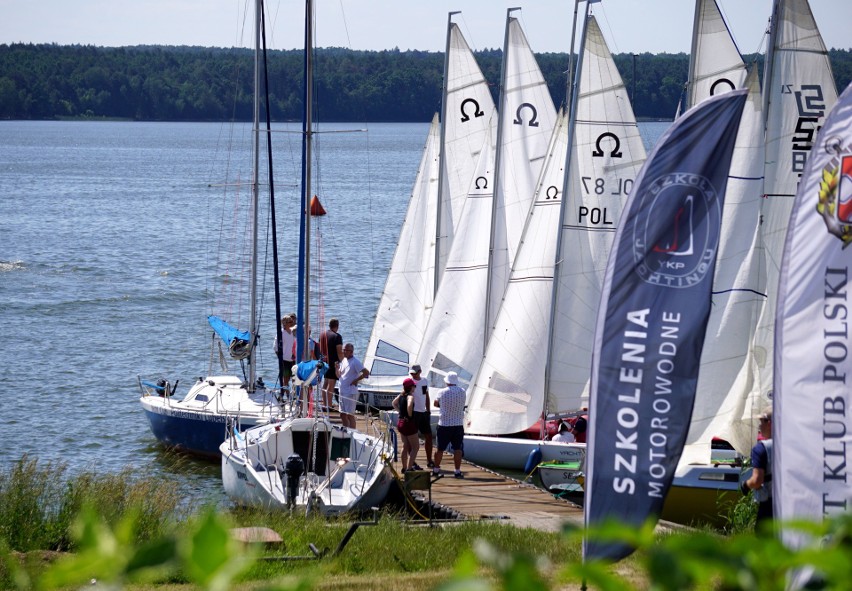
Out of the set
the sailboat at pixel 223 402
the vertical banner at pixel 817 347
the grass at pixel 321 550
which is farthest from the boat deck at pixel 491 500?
the vertical banner at pixel 817 347

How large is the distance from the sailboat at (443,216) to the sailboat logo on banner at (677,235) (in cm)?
1399

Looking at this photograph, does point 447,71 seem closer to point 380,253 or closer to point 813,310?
point 813,310

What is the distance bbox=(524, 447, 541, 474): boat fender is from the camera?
1820 cm

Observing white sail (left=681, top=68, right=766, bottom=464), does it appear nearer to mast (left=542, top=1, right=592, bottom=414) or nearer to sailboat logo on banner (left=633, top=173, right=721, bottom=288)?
mast (left=542, top=1, right=592, bottom=414)

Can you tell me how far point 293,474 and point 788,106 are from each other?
299 inches

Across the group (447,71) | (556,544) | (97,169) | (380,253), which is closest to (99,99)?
(97,169)

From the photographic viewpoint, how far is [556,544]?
11.5 metres

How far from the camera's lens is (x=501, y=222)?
849 inches

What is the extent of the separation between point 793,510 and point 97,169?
104 meters

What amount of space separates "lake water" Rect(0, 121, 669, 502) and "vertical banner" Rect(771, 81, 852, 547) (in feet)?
39.8

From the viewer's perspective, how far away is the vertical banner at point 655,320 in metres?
8.37

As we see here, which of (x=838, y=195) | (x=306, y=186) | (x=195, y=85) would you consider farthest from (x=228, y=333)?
(x=195, y=85)

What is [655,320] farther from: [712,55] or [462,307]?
[462,307]

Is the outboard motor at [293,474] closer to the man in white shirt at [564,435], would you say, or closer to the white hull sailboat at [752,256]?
the white hull sailboat at [752,256]
